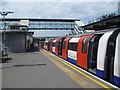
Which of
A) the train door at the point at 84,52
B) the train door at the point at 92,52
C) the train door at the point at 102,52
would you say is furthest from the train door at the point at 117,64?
the train door at the point at 84,52

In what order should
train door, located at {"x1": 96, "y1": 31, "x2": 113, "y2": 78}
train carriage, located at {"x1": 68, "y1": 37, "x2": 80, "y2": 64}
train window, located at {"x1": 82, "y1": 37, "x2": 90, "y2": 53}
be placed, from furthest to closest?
train carriage, located at {"x1": 68, "y1": 37, "x2": 80, "y2": 64}, train window, located at {"x1": 82, "y1": 37, "x2": 90, "y2": 53}, train door, located at {"x1": 96, "y1": 31, "x2": 113, "y2": 78}

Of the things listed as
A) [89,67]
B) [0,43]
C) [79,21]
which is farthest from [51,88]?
[79,21]

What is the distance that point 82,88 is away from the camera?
714cm

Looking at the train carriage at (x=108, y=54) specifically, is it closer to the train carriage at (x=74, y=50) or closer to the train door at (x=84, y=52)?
the train door at (x=84, y=52)

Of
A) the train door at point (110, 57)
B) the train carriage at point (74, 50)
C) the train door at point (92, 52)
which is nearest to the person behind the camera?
the train door at point (110, 57)

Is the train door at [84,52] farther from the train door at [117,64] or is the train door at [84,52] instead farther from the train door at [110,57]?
the train door at [117,64]

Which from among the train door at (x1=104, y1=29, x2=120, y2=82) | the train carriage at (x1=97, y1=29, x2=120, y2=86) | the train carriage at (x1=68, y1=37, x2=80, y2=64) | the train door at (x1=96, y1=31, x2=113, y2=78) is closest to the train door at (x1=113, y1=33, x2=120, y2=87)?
the train carriage at (x1=97, y1=29, x2=120, y2=86)

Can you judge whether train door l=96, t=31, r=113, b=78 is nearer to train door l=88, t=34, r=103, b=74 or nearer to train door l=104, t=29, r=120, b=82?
train door l=104, t=29, r=120, b=82

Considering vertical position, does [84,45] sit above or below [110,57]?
above

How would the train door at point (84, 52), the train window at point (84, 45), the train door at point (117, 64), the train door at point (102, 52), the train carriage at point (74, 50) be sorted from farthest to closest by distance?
1. the train carriage at point (74, 50)
2. the train window at point (84, 45)
3. the train door at point (84, 52)
4. the train door at point (102, 52)
5. the train door at point (117, 64)

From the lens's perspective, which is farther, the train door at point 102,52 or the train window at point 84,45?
the train window at point 84,45

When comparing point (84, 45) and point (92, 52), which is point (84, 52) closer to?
point (84, 45)

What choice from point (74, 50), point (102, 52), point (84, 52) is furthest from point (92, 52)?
point (74, 50)

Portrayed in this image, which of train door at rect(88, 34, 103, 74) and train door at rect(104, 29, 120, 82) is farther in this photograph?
train door at rect(88, 34, 103, 74)
